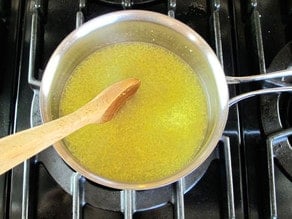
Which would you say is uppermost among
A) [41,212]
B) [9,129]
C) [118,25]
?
[118,25]

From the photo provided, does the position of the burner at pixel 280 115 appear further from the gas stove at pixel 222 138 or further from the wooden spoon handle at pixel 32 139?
the wooden spoon handle at pixel 32 139

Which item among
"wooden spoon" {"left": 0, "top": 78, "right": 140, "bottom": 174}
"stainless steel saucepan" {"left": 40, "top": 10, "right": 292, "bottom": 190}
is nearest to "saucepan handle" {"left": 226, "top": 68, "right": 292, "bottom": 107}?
"stainless steel saucepan" {"left": 40, "top": 10, "right": 292, "bottom": 190}

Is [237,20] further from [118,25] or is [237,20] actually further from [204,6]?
[118,25]

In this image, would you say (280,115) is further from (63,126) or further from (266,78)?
(63,126)

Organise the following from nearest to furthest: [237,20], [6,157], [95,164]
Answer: [6,157] < [95,164] < [237,20]

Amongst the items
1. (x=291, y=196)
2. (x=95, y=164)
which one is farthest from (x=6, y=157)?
(x=291, y=196)

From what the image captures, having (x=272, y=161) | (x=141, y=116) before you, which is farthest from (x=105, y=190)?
(x=272, y=161)

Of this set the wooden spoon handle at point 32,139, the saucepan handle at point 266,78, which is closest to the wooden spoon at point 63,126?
the wooden spoon handle at point 32,139
